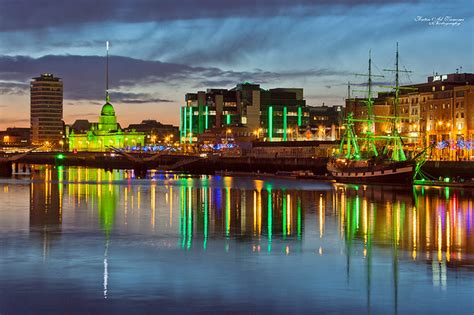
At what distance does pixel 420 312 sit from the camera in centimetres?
2431

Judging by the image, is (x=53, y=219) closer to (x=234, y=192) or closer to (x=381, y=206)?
(x=381, y=206)

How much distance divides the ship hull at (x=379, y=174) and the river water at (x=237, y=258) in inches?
1151

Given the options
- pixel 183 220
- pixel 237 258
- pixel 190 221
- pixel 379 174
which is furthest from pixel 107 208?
pixel 379 174

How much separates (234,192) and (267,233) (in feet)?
123

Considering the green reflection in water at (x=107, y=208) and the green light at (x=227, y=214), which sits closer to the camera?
the green light at (x=227, y=214)

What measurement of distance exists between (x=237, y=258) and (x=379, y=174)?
6426cm

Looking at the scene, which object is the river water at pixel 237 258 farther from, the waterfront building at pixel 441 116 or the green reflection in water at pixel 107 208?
the waterfront building at pixel 441 116

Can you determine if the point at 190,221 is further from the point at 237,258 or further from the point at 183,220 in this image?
the point at 237,258

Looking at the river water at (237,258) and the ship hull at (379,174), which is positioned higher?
the ship hull at (379,174)

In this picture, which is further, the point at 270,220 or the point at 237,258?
the point at 270,220

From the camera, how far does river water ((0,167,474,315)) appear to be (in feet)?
83.6

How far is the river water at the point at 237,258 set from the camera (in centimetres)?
2548

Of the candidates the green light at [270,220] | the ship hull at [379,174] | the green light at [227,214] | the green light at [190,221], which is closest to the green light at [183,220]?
the green light at [190,221]

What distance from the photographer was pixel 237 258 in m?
33.9
